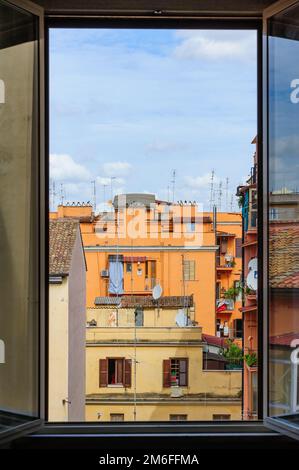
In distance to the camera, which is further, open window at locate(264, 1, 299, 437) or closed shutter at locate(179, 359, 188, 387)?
closed shutter at locate(179, 359, 188, 387)

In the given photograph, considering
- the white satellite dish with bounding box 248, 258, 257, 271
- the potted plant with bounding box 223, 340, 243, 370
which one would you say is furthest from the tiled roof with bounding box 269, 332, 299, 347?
the white satellite dish with bounding box 248, 258, 257, 271

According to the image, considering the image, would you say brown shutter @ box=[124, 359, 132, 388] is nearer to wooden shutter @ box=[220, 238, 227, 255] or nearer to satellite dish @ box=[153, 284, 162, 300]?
satellite dish @ box=[153, 284, 162, 300]

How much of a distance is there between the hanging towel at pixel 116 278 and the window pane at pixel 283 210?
0.71 metres

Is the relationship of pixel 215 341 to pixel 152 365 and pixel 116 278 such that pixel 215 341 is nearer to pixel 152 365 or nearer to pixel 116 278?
pixel 152 365

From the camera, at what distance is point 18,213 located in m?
3.04

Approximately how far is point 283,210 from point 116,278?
85cm

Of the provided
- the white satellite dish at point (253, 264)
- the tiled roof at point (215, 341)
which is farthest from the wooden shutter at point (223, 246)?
the tiled roof at point (215, 341)

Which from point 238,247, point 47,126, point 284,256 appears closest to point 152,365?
point 238,247

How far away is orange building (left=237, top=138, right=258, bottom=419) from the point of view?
329cm

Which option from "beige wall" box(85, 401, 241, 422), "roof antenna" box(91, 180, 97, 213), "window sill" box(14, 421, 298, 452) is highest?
"roof antenna" box(91, 180, 97, 213)

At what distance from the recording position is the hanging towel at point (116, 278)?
3.29 m

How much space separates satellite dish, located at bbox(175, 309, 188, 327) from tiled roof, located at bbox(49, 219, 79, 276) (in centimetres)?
57
